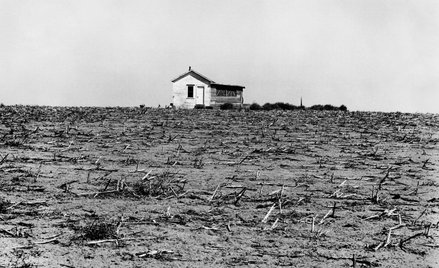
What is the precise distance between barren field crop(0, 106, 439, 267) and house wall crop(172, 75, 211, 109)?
35.0m

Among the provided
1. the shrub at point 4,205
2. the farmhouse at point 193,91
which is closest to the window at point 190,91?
the farmhouse at point 193,91

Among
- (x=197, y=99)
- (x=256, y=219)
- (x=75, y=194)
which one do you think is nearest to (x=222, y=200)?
(x=256, y=219)

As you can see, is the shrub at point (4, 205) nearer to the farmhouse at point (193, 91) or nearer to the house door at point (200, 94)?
the farmhouse at point (193, 91)

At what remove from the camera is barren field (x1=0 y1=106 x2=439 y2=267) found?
4.15m

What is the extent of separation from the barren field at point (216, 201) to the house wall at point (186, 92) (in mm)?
34998

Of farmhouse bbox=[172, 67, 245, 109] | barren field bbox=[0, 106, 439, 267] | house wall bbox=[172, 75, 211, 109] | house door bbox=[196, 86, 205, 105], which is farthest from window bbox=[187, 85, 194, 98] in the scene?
barren field bbox=[0, 106, 439, 267]

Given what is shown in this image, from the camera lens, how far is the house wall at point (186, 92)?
1806 inches

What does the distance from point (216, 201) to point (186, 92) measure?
1611 inches

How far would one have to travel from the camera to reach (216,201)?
18.9 feet

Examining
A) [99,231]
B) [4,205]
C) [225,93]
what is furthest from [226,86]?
[99,231]

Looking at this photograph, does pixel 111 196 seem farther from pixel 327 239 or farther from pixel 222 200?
pixel 327 239

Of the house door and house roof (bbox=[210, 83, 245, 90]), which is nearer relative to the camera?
the house door

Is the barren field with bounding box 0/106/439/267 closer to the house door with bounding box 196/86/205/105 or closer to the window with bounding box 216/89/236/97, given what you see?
the house door with bounding box 196/86/205/105

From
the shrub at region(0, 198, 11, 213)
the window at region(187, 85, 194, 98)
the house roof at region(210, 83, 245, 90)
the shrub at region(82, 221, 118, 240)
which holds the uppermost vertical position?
the house roof at region(210, 83, 245, 90)
